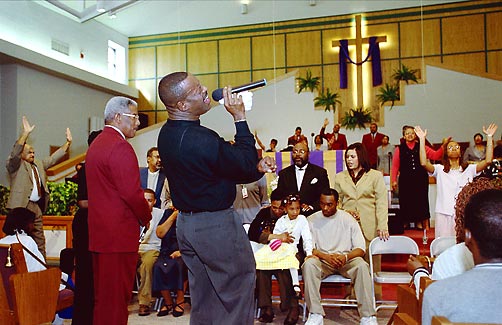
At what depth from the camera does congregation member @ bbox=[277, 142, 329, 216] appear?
523 centimetres

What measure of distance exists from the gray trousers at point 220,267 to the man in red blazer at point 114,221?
722 mm

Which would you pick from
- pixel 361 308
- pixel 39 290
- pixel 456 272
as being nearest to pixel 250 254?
pixel 456 272

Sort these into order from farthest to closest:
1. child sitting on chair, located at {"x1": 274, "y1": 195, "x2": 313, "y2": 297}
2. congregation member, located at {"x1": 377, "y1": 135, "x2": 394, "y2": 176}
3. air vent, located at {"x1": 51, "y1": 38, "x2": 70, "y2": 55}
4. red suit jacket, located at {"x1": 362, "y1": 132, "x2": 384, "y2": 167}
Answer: air vent, located at {"x1": 51, "y1": 38, "x2": 70, "y2": 55} < red suit jacket, located at {"x1": 362, "y1": 132, "x2": 384, "y2": 167} < congregation member, located at {"x1": 377, "y1": 135, "x2": 394, "y2": 176} < child sitting on chair, located at {"x1": 274, "y1": 195, "x2": 313, "y2": 297}

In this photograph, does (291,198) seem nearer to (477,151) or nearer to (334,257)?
(334,257)

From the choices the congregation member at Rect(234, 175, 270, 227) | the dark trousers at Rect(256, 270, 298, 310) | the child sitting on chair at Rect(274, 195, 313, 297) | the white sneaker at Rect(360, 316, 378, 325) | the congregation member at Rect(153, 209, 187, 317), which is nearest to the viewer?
the white sneaker at Rect(360, 316, 378, 325)

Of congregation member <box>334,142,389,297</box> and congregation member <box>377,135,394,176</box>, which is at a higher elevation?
congregation member <box>377,135,394,176</box>

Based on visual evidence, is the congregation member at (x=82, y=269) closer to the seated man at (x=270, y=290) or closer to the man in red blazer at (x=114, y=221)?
the man in red blazer at (x=114, y=221)

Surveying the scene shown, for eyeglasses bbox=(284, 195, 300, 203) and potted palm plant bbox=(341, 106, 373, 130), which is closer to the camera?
eyeglasses bbox=(284, 195, 300, 203)

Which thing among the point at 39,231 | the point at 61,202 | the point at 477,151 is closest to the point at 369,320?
the point at 39,231

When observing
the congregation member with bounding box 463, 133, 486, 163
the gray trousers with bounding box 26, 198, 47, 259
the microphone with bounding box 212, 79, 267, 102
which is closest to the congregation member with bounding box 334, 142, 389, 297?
the microphone with bounding box 212, 79, 267, 102

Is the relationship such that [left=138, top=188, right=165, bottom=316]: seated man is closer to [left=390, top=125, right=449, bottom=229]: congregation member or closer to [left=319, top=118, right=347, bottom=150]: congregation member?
[left=390, top=125, right=449, bottom=229]: congregation member

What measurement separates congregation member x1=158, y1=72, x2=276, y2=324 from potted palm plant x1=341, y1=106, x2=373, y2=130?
10.9m

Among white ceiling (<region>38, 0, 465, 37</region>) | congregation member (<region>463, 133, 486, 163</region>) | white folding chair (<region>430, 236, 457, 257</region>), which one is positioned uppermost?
white ceiling (<region>38, 0, 465, 37</region>)

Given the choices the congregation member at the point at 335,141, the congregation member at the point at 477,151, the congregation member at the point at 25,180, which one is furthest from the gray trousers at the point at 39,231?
the congregation member at the point at 477,151
